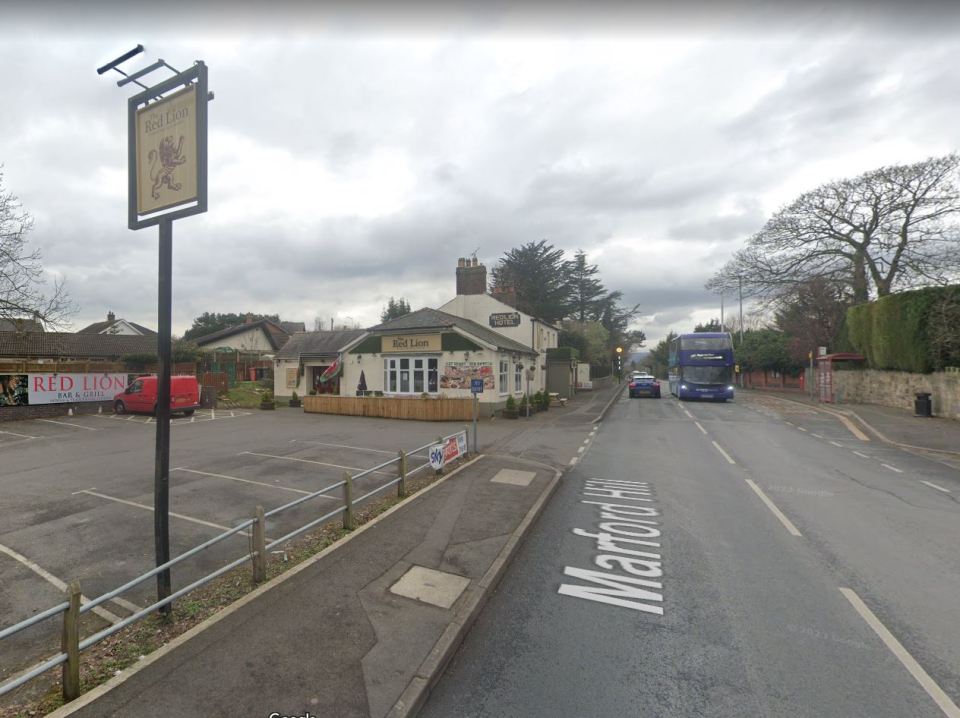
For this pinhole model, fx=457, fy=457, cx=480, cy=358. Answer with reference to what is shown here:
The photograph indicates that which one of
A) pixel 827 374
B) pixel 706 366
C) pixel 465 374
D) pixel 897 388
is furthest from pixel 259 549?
pixel 827 374

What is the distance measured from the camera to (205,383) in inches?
1201

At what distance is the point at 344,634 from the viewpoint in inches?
167

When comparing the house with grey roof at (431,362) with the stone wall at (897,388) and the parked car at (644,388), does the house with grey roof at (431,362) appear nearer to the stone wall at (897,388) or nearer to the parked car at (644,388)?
the parked car at (644,388)

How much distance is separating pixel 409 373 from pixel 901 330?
81.9 feet

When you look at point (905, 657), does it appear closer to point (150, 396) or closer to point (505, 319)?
point (505, 319)

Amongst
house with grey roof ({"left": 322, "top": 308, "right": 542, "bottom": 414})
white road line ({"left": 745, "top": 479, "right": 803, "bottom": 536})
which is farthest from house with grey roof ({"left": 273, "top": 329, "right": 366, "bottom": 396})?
white road line ({"left": 745, "top": 479, "right": 803, "bottom": 536})

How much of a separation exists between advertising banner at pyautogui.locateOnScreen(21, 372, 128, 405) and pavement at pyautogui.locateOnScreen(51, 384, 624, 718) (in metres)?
24.8

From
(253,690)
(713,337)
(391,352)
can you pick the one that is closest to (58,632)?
(253,690)

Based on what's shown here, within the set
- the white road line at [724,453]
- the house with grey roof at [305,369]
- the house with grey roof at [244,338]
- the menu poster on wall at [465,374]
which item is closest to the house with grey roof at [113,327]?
the house with grey roof at [244,338]

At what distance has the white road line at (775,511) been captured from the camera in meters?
7.12

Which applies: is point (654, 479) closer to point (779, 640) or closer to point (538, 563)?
point (538, 563)

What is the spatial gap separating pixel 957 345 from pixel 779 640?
23.0 meters

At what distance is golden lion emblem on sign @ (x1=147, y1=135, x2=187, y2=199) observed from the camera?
4621mm

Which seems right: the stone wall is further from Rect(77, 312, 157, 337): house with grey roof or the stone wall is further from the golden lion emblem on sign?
Rect(77, 312, 157, 337): house with grey roof
